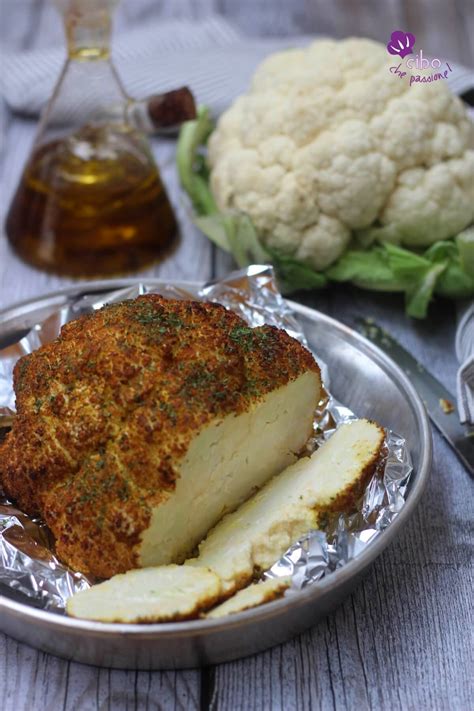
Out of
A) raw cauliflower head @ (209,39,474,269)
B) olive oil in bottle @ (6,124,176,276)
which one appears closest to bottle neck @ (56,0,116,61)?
olive oil in bottle @ (6,124,176,276)

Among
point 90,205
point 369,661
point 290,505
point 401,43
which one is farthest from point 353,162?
point 369,661

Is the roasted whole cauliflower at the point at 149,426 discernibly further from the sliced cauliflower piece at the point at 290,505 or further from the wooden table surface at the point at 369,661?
the wooden table surface at the point at 369,661

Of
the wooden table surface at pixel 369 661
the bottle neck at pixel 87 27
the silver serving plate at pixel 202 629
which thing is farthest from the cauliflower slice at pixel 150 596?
the bottle neck at pixel 87 27

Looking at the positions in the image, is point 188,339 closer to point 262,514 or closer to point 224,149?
point 262,514

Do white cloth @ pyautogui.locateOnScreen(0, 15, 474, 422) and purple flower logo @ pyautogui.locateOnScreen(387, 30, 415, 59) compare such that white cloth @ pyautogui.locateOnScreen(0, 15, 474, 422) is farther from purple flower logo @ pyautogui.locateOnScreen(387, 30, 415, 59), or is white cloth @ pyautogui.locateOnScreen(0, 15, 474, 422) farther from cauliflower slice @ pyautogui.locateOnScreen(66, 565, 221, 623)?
cauliflower slice @ pyautogui.locateOnScreen(66, 565, 221, 623)

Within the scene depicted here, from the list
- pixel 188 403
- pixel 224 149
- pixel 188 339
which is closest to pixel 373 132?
pixel 224 149
